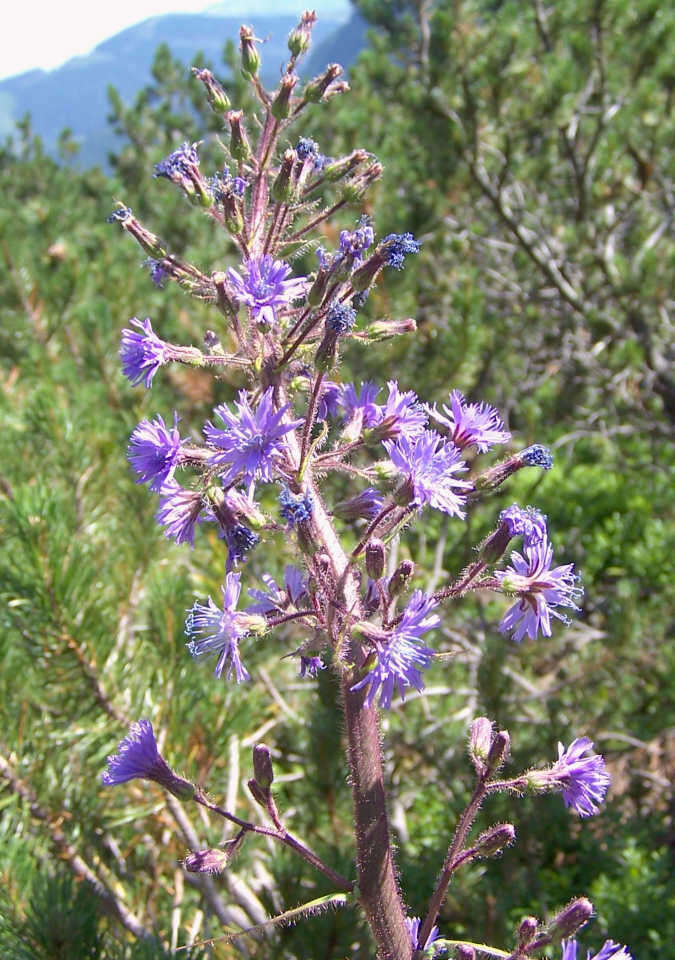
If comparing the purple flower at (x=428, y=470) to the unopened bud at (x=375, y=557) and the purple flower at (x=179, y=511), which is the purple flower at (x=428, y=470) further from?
the purple flower at (x=179, y=511)

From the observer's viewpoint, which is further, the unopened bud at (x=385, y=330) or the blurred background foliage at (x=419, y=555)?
the blurred background foliage at (x=419, y=555)

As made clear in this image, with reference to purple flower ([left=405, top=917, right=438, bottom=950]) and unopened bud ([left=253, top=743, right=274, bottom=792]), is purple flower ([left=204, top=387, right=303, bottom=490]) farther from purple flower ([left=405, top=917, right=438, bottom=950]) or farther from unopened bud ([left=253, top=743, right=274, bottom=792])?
purple flower ([left=405, top=917, right=438, bottom=950])

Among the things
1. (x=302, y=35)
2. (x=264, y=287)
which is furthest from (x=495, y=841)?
(x=302, y=35)

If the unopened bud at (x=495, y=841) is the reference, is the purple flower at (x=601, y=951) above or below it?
below

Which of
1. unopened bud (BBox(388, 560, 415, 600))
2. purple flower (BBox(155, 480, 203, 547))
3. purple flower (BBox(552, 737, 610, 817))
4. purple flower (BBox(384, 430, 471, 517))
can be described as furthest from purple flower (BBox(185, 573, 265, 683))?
purple flower (BBox(552, 737, 610, 817))

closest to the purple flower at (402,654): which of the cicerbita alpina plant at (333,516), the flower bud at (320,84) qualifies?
the cicerbita alpina plant at (333,516)

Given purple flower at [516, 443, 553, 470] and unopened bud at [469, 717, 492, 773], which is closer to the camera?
unopened bud at [469, 717, 492, 773]

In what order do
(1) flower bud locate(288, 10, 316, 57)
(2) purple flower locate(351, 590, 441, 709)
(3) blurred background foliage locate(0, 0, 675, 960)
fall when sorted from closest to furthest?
(2) purple flower locate(351, 590, 441, 709), (1) flower bud locate(288, 10, 316, 57), (3) blurred background foliage locate(0, 0, 675, 960)

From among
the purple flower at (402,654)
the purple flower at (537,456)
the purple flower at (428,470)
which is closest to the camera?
the purple flower at (402,654)
